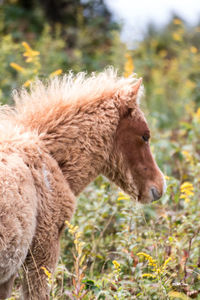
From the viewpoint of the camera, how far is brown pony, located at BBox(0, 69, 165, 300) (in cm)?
278

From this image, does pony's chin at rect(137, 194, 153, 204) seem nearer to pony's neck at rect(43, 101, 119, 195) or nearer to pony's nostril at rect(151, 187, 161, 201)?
pony's nostril at rect(151, 187, 161, 201)

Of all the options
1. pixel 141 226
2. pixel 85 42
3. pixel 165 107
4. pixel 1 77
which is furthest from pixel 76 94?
pixel 85 42

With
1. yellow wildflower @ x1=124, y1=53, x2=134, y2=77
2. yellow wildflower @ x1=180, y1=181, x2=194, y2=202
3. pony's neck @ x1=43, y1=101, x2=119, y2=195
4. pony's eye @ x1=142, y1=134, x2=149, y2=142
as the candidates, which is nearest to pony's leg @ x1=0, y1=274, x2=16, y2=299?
pony's neck @ x1=43, y1=101, x2=119, y2=195

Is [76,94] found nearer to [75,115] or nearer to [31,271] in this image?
[75,115]

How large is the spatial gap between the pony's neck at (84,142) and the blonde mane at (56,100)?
8 centimetres

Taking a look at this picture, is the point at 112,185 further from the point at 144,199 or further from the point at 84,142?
the point at 84,142

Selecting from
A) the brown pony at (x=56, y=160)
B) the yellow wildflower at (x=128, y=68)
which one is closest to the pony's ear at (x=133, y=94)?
the brown pony at (x=56, y=160)

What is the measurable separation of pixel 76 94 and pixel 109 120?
1.20ft

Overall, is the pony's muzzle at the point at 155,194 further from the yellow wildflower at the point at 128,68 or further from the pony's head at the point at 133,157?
the yellow wildflower at the point at 128,68

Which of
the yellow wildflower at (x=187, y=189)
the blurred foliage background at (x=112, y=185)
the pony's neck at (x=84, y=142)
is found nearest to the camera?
the pony's neck at (x=84, y=142)

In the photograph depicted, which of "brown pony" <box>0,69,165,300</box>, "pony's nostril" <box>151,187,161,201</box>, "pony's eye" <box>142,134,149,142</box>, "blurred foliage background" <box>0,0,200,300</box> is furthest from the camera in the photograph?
"pony's nostril" <box>151,187,161,201</box>

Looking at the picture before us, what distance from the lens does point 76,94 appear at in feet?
11.4

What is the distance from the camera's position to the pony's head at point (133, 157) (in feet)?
11.8

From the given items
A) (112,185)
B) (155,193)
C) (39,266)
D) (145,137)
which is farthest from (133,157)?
(39,266)
